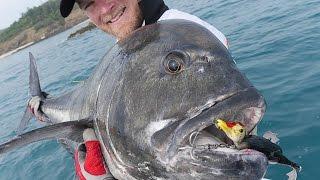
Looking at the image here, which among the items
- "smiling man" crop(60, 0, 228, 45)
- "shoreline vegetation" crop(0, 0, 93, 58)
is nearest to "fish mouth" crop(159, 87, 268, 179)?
"smiling man" crop(60, 0, 228, 45)

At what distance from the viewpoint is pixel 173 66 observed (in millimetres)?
2547

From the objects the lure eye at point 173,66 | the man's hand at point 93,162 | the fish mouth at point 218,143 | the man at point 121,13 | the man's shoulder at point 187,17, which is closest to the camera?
the fish mouth at point 218,143

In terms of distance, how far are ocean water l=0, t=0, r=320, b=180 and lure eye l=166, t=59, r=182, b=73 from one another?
3667mm

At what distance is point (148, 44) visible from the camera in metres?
2.84

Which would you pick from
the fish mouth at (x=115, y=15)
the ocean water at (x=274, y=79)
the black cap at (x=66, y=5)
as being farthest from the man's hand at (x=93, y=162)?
the ocean water at (x=274, y=79)

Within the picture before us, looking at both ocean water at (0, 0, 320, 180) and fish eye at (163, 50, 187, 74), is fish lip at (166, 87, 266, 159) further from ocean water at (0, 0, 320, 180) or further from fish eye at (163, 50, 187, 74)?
ocean water at (0, 0, 320, 180)

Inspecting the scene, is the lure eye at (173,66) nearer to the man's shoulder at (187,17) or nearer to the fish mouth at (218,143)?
the fish mouth at (218,143)

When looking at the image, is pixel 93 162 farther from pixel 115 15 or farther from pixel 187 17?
pixel 115 15

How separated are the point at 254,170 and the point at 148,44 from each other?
111 cm

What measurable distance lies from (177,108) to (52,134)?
1.10 m

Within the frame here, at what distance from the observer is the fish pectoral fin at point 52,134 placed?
297 centimetres

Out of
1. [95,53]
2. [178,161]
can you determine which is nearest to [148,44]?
[178,161]

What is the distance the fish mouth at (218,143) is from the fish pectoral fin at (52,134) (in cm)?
106

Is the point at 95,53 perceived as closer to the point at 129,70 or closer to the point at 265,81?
the point at 265,81
